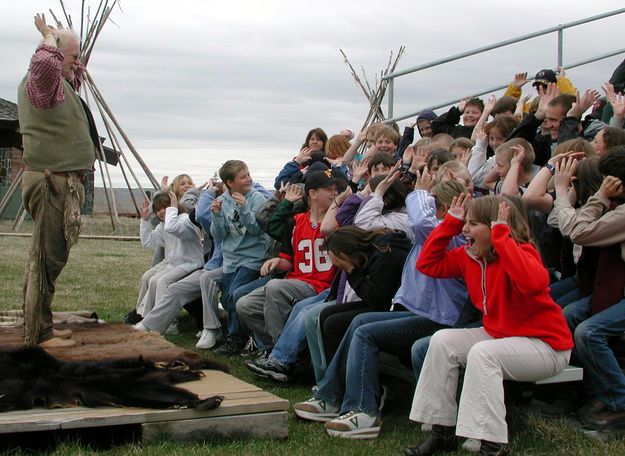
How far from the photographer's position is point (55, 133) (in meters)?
5.75

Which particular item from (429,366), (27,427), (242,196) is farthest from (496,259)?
(242,196)

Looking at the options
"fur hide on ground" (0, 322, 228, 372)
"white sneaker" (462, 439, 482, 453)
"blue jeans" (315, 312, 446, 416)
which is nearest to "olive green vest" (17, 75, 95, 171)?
"fur hide on ground" (0, 322, 228, 372)

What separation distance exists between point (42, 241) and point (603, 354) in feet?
11.4

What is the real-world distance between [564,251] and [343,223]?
4.40 feet

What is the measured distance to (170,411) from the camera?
165 inches

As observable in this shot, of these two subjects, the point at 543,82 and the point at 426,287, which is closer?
the point at 426,287

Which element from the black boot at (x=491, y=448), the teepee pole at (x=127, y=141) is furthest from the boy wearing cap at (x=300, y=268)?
the teepee pole at (x=127, y=141)

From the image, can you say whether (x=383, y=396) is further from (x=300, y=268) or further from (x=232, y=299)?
(x=232, y=299)

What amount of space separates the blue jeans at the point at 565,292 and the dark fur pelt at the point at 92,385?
1.73 metres

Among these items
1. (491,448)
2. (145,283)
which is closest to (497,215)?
(491,448)

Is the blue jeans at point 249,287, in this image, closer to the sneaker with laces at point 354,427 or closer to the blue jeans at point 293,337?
the blue jeans at point 293,337

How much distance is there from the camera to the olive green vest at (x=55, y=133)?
5.69m

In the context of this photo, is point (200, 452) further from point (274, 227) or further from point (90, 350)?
point (274, 227)

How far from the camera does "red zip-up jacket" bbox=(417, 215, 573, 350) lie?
380cm
